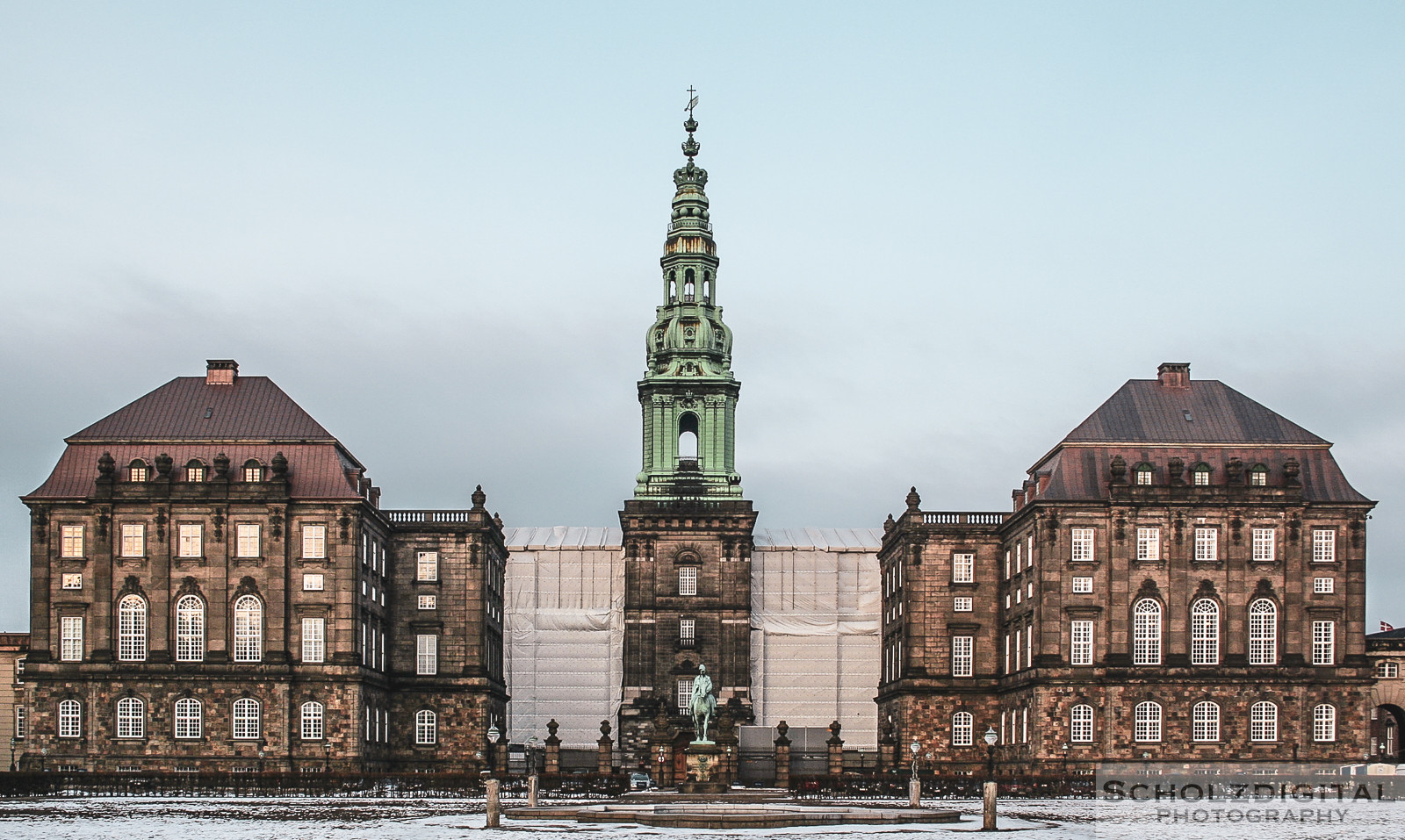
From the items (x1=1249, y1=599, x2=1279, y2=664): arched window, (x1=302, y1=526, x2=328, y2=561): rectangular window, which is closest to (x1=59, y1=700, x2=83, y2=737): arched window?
(x1=302, y1=526, x2=328, y2=561): rectangular window

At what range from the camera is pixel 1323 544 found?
99688 mm

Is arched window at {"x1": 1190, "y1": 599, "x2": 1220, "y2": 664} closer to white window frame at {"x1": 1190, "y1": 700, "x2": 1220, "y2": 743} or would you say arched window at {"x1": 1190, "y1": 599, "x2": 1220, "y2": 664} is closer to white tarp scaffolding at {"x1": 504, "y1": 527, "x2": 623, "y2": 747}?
white window frame at {"x1": 1190, "y1": 700, "x2": 1220, "y2": 743}

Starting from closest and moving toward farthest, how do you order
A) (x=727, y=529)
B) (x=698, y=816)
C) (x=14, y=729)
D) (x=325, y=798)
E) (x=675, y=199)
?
(x=698, y=816), (x=325, y=798), (x=14, y=729), (x=727, y=529), (x=675, y=199)

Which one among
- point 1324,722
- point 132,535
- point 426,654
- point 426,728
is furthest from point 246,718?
point 1324,722

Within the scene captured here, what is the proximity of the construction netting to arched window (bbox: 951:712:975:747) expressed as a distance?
1560 cm

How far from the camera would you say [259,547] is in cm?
9888

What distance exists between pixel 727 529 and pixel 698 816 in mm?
61835

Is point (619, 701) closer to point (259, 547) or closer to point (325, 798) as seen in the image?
point (259, 547)

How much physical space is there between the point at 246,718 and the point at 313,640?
4.97 m

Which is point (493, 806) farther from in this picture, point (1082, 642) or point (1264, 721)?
point (1264, 721)

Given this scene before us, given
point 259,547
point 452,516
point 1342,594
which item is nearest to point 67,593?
point 259,547

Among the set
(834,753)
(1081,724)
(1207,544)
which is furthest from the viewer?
(1207,544)

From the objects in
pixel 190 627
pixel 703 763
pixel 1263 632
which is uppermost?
pixel 190 627

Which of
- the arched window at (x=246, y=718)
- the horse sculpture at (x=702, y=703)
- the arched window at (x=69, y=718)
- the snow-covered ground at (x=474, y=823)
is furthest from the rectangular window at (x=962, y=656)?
the arched window at (x=69, y=718)
